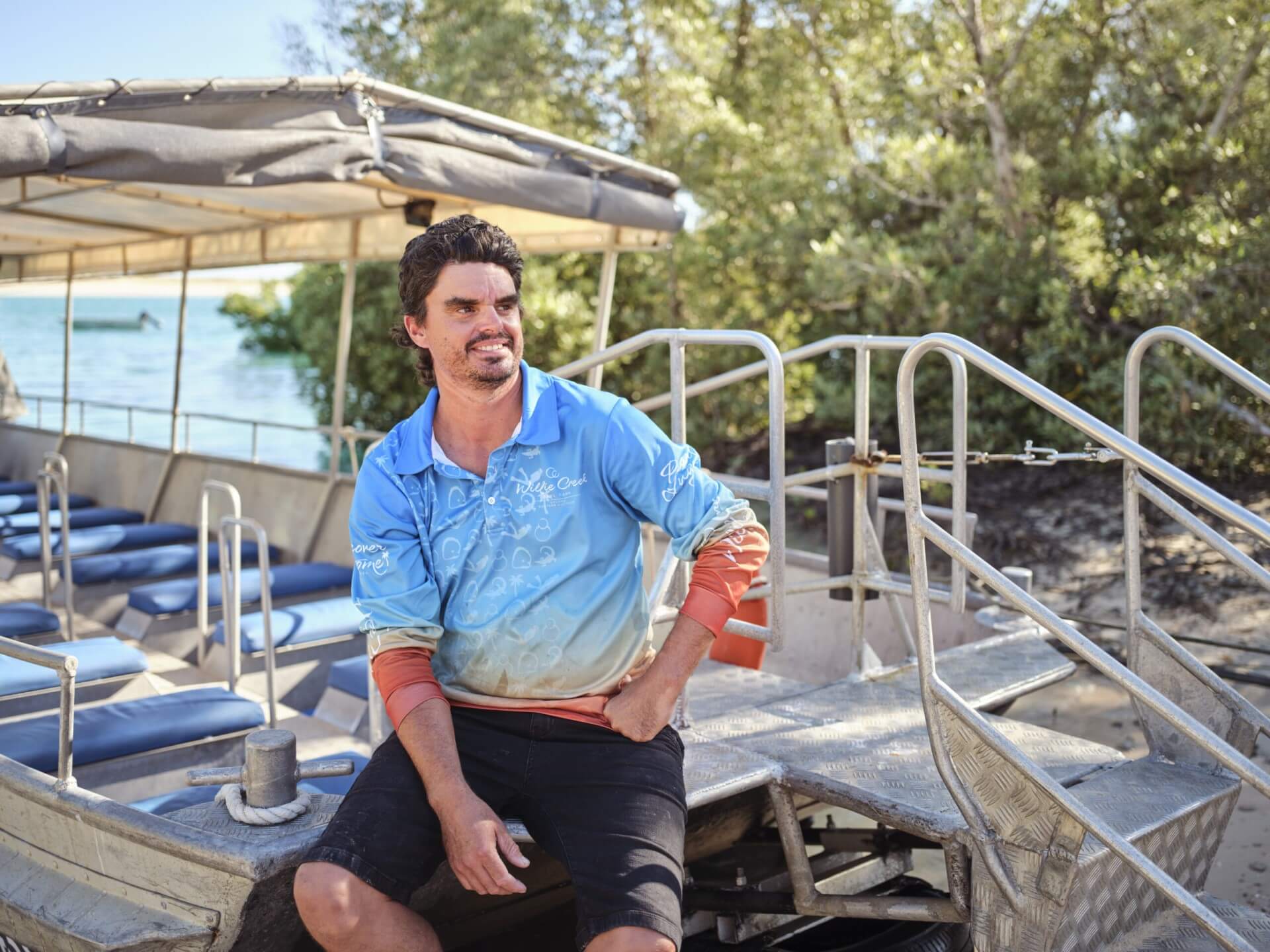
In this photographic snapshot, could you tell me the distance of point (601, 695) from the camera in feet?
7.79

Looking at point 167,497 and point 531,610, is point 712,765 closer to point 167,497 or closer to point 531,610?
point 531,610

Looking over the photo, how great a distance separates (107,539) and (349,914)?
17.2 ft

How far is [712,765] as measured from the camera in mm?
2961

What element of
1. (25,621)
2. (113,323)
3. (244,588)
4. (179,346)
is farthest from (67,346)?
(113,323)

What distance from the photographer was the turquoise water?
118ft

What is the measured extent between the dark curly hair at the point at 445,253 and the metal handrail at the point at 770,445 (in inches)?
22.3

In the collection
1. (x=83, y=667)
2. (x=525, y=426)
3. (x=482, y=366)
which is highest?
(x=482, y=366)

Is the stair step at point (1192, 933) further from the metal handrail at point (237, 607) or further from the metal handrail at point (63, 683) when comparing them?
the metal handrail at point (237, 607)

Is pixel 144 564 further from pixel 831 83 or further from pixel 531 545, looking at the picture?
pixel 831 83

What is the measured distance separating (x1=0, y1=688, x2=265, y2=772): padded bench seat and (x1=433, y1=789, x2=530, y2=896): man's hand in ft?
5.21

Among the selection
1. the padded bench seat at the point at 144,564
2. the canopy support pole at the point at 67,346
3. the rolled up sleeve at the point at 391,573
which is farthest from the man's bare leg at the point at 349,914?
the canopy support pole at the point at 67,346

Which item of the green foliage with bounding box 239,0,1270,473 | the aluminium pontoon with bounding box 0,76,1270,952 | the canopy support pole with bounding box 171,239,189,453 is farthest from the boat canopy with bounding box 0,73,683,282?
the green foliage with bounding box 239,0,1270,473

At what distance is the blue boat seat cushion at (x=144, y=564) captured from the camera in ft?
19.1

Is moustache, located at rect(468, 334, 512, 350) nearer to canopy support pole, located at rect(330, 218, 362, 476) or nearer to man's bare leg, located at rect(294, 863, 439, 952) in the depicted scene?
man's bare leg, located at rect(294, 863, 439, 952)
